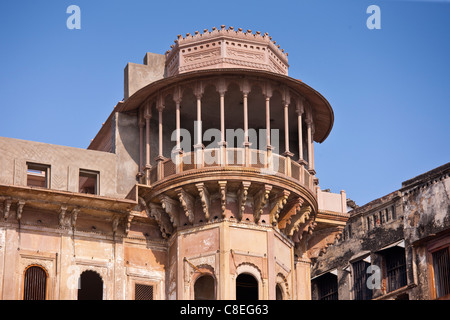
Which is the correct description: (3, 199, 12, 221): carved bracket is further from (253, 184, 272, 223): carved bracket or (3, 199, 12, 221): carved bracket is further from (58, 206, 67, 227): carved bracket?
(253, 184, 272, 223): carved bracket

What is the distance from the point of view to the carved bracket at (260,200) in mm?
32719

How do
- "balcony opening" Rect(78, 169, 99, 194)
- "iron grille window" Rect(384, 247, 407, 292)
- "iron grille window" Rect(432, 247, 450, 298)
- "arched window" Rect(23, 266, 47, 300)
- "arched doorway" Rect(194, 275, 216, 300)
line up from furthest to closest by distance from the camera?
"iron grille window" Rect(384, 247, 407, 292) < "iron grille window" Rect(432, 247, 450, 298) < "balcony opening" Rect(78, 169, 99, 194) < "arched doorway" Rect(194, 275, 216, 300) < "arched window" Rect(23, 266, 47, 300)

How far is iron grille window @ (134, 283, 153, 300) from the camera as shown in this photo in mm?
32906

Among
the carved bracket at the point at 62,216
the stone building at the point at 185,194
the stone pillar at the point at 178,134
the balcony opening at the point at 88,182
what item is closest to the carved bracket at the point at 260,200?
the stone building at the point at 185,194

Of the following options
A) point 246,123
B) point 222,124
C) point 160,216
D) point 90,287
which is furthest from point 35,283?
point 246,123

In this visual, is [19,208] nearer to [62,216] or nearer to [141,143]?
[62,216]

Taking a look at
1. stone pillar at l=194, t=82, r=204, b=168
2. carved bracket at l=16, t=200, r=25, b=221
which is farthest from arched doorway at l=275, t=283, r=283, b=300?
carved bracket at l=16, t=200, r=25, b=221

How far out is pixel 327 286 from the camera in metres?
49.2

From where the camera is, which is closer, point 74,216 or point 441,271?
point 74,216

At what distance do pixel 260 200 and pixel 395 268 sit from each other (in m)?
14.6

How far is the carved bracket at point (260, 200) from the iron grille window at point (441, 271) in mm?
11347

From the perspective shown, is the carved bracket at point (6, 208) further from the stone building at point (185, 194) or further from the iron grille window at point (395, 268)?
the iron grille window at point (395, 268)

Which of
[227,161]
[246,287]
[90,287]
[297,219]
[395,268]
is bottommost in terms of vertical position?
[246,287]

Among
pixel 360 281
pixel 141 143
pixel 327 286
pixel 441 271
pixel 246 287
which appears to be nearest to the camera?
pixel 141 143
